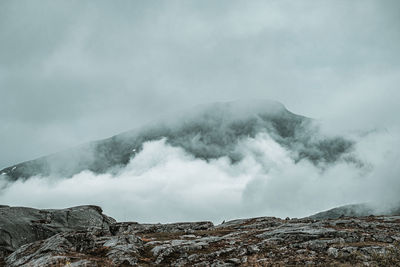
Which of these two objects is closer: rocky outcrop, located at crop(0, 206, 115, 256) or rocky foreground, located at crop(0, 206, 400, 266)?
rocky foreground, located at crop(0, 206, 400, 266)

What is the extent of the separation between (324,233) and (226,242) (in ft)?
37.5

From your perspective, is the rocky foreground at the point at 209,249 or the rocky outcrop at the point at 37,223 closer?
the rocky foreground at the point at 209,249

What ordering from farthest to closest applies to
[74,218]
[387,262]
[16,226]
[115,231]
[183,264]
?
[115,231], [74,218], [16,226], [183,264], [387,262]

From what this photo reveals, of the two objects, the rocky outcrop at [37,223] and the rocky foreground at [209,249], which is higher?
the rocky outcrop at [37,223]

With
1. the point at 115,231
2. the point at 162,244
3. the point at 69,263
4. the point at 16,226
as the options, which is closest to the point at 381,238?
the point at 162,244

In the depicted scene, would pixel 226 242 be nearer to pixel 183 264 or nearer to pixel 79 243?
pixel 183 264

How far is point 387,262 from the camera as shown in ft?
90.0

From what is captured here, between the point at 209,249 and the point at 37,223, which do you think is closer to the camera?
the point at 209,249

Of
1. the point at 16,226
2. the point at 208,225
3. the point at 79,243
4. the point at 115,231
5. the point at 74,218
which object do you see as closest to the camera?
the point at 79,243

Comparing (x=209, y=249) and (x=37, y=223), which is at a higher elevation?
(x=37, y=223)

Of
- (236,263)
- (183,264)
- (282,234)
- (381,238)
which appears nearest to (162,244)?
(183,264)

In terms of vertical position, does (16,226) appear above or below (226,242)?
above

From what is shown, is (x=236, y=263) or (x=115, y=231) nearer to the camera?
(x=236, y=263)

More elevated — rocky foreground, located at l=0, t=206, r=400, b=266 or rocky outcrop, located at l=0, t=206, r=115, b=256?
rocky outcrop, located at l=0, t=206, r=115, b=256
